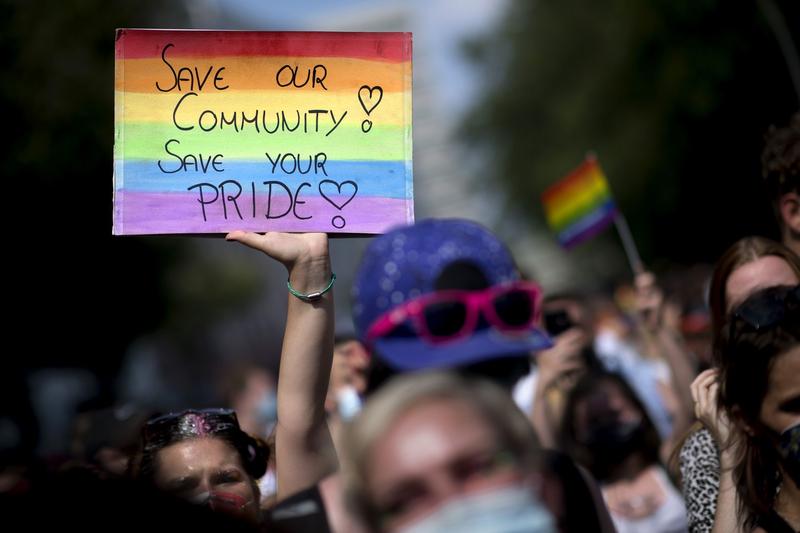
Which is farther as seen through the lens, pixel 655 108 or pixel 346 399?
pixel 655 108

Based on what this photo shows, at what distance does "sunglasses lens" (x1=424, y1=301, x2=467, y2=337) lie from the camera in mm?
2314

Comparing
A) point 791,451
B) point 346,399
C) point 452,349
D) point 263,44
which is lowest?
point 791,451

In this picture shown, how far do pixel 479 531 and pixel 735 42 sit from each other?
23.6 meters

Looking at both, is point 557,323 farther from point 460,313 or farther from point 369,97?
point 460,313

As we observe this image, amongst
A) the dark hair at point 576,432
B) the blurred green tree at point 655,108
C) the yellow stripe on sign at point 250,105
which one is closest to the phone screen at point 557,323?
the dark hair at point 576,432

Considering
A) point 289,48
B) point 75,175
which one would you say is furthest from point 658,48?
point 289,48

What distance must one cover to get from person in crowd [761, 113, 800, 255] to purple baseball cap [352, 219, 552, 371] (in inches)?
73.4

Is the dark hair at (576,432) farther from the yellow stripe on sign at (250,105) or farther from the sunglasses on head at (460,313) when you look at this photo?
the sunglasses on head at (460,313)

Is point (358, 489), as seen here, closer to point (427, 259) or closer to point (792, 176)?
point (427, 259)

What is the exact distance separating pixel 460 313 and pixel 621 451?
119 inches

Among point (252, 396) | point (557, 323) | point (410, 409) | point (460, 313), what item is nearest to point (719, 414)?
point (460, 313)

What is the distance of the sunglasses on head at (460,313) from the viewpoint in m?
2.32

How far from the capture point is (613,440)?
5.19 m

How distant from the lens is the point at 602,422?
5.29 m
